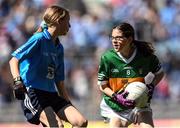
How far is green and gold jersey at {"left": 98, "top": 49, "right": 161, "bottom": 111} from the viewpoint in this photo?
930 centimetres

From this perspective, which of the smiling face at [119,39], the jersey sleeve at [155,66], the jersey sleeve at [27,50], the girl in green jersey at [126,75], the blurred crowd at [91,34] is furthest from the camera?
the blurred crowd at [91,34]

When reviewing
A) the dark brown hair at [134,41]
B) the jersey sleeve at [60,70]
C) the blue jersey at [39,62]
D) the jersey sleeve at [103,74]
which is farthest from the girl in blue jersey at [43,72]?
the dark brown hair at [134,41]

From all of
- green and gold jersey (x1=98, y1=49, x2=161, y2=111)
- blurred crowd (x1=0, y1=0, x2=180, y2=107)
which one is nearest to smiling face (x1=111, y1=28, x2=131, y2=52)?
green and gold jersey (x1=98, y1=49, x2=161, y2=111)

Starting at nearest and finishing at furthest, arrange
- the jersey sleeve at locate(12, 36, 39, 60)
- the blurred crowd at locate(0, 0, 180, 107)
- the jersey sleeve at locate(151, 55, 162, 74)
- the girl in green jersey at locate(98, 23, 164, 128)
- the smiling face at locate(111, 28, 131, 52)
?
the jersey sleeve at locate(12, 36, 39, 60)
the smiling face at locate(111, 28, 131, 52)
the girl in green jersey at locate(98, 23, 164, 128)
the jersey sleeve at locate(151, 55, 162, 74)
the blurred crowd at locate(0, 0, 180, 107)

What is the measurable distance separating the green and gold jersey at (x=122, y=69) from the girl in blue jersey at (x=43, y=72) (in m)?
0.61

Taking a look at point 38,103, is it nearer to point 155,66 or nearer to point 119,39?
point 119,39

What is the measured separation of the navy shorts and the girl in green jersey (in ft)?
2.02

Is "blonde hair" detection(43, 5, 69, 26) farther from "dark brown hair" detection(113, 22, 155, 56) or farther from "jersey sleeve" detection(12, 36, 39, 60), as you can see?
"dark brown hair" detection(113, 22, 155, 56)

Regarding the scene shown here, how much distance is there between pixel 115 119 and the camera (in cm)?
931

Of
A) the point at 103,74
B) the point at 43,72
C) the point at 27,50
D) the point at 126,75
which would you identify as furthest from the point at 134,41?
the point at 27,50

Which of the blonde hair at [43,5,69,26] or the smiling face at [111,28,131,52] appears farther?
the smiling face at [111,28,131,52]

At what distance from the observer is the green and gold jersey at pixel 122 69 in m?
9.30

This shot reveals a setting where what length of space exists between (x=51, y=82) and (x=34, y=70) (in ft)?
0.87

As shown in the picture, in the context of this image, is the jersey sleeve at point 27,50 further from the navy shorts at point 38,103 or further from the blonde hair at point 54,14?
the navy shorts at point 38,103
